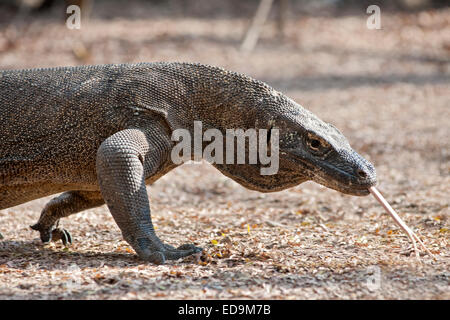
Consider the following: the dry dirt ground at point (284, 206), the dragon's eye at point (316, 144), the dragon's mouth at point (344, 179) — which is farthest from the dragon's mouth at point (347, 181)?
the dry dirt ground at point (284, 206)

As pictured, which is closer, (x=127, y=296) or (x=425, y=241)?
(x=127, y=296)

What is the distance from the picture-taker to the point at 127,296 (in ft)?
11.5

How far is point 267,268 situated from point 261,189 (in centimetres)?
72

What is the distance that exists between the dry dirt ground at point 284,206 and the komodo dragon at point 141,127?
49 centimetres

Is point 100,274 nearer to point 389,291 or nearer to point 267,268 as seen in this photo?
point 267,268

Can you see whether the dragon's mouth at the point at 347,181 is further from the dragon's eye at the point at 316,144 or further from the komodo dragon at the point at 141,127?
the dragon's eye at the point at 316,144

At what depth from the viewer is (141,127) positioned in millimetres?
4352

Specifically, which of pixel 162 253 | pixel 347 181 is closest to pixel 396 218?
pixel 347 181

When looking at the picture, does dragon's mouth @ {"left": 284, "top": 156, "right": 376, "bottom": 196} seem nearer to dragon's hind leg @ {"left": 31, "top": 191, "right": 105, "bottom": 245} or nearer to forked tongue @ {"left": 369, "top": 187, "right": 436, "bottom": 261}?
forked tongue @ {"left": 369, "top": 187, "right": 436, "bottom": 261}

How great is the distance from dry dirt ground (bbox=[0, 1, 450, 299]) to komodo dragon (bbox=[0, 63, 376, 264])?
0.49 m

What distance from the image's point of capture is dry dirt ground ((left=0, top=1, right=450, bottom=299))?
3.80m

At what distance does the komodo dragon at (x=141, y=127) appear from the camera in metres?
4.20

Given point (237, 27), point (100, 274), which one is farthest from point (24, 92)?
point (237, 27)
